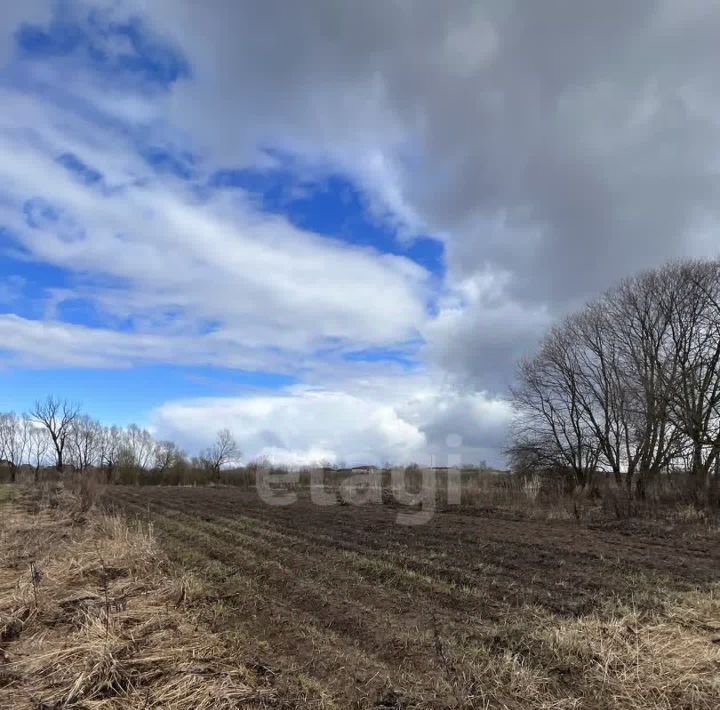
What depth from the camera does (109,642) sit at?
4770 millimetres

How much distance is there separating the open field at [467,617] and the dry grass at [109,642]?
0.37 m

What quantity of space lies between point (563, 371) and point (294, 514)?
2116cm

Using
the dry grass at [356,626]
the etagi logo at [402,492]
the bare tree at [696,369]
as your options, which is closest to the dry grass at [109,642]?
the dry grass at [356,626]

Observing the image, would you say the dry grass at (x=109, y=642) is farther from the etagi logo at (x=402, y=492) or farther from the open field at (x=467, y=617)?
the etagi logo at (x=402, y=492)

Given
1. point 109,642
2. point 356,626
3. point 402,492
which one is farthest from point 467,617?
point 402,492

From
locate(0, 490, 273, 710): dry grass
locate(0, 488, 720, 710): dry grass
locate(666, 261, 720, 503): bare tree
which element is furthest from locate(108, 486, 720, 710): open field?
locate(666, 261, 720, 503): bare tree

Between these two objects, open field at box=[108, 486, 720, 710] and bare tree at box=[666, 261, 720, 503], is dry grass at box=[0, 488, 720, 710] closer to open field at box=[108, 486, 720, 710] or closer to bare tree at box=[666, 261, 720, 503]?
open field at box=[108, 486, 720, 710]

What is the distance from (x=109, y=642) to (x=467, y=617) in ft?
11.6

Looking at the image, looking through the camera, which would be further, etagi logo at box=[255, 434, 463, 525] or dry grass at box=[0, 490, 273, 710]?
etagi logo at box=[255, 434, 463, 525]

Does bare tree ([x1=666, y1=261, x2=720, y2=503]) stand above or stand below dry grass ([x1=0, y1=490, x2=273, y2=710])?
above

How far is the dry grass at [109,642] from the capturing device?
4152 millimetres

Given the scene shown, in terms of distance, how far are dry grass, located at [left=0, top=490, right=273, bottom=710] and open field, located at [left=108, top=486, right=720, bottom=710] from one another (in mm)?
372

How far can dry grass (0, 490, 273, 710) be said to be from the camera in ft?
13.6

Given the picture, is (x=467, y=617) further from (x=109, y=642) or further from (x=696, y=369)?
(x=696, y=369)
